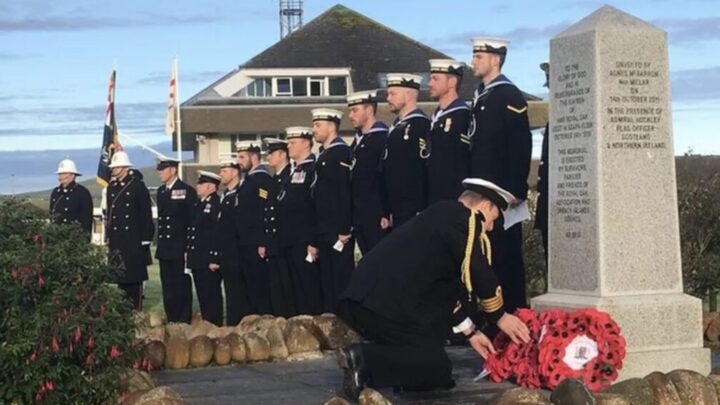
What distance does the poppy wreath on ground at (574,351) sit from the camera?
8359 millimetres

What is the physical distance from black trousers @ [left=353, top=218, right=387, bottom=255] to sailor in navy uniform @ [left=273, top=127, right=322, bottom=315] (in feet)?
3.45

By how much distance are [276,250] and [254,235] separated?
2.44 ft

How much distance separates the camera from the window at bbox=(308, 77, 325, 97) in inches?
2494

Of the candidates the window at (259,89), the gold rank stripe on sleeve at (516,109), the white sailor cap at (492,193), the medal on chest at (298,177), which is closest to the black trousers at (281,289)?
the medal on chest at (298,177)

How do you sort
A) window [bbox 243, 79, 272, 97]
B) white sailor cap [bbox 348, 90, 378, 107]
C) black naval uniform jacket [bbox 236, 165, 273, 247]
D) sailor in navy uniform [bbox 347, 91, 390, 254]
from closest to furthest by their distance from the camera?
sailor in navy uniform [bbox 347, 91, 390, 254], white sailor cap [bbox 348, 90, 378, 107], black naval uniform jacket [bbox 236, 165, 273, 247], window [bbox 243, 79, 272, 97]

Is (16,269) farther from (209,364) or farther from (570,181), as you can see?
(570,181)

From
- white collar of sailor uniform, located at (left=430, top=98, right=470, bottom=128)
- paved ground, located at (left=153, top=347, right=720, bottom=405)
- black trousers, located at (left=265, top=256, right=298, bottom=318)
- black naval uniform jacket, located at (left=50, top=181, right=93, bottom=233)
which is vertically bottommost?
paved ground, located at (left=153, top=347, right=720, bottom=405)

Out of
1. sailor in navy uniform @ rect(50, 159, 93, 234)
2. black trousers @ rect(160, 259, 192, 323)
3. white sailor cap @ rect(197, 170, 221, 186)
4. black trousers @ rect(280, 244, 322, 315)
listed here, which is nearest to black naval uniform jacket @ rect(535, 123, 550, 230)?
black trousers @ rect(280, 244, 322, 315)

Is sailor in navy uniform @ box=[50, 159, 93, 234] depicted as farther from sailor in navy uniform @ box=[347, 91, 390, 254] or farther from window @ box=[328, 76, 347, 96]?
window @ box=[328, 76, 347, 96]

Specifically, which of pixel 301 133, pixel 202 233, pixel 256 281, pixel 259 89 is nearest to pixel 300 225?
pixel 301 133

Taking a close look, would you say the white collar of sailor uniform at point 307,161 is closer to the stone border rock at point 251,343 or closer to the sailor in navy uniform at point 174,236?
the sailor in navy uniform at point 174,236

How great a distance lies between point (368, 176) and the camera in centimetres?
1259

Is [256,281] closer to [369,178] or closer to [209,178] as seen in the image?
[209,178]

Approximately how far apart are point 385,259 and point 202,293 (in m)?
7.94
